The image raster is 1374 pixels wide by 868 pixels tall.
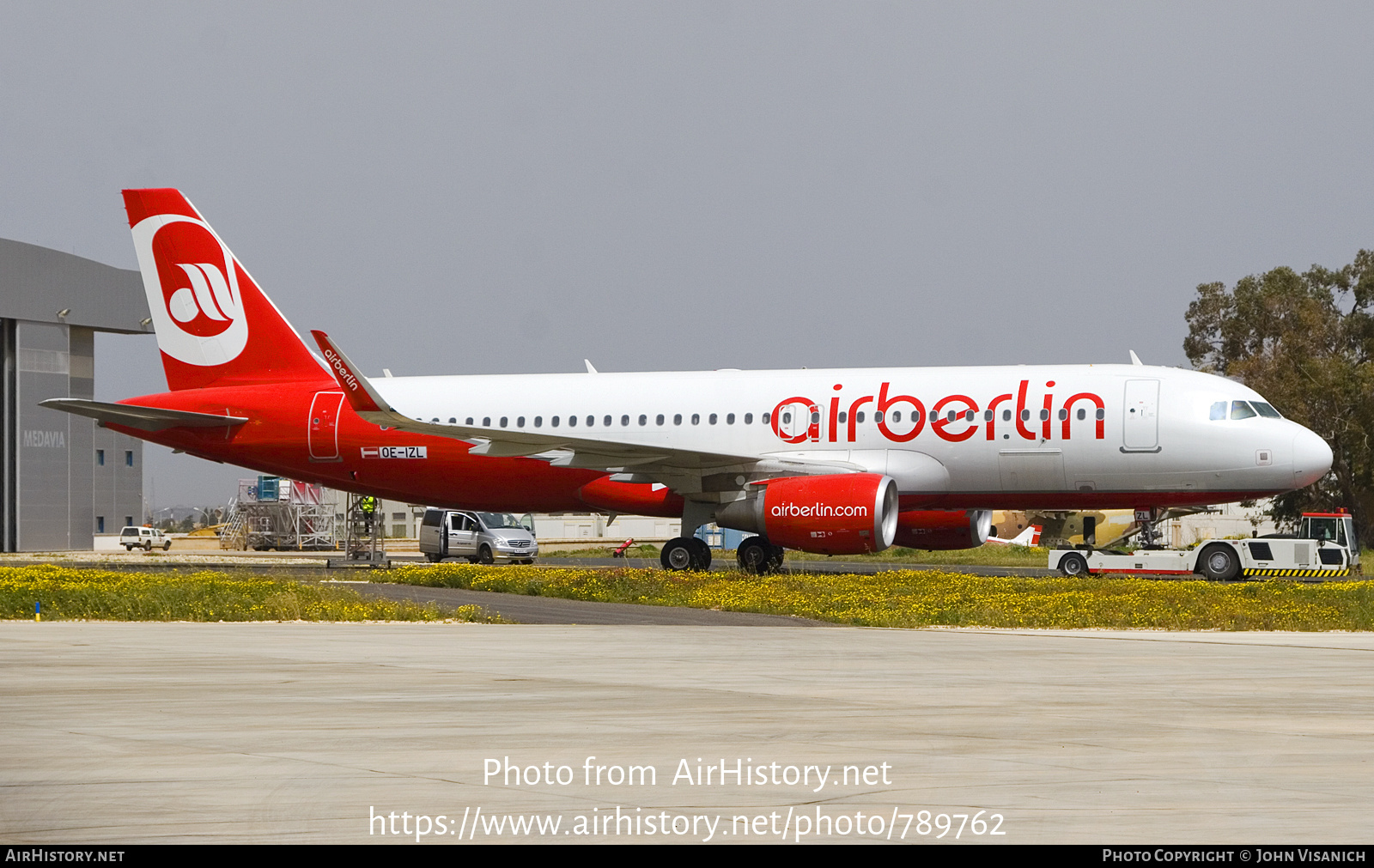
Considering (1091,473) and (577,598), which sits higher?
(1091,473)

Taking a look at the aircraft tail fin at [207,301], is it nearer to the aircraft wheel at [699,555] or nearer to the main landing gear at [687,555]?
the main landing gear at [687,555]

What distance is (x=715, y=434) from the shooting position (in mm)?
27016

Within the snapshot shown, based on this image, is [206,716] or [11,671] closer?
[206,716]

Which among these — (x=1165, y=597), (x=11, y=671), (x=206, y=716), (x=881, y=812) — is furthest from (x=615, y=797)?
(x=1165, y=597)

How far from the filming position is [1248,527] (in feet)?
Result: 232

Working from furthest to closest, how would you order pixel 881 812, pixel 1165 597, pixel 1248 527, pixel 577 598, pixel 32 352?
1. pixel 1248 527
2. pixel 32 352
3. pixel 577 598
4. pixel 1165 597
5. pixel 881 812

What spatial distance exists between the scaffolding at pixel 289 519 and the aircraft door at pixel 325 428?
33.3 m

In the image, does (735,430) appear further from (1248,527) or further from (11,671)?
(1248,527)

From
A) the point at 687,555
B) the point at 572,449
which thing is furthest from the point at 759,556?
the point at 572,449

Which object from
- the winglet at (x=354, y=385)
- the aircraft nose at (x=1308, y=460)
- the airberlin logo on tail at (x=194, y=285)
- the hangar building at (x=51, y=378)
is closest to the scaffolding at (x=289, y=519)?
the hangar building at (x=51, y=378)

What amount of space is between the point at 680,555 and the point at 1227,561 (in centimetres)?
1076

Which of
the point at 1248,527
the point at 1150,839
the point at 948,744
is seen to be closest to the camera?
the point at 1150,839

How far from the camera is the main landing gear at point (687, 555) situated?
1038 inches

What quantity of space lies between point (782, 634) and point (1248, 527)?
6088cm
